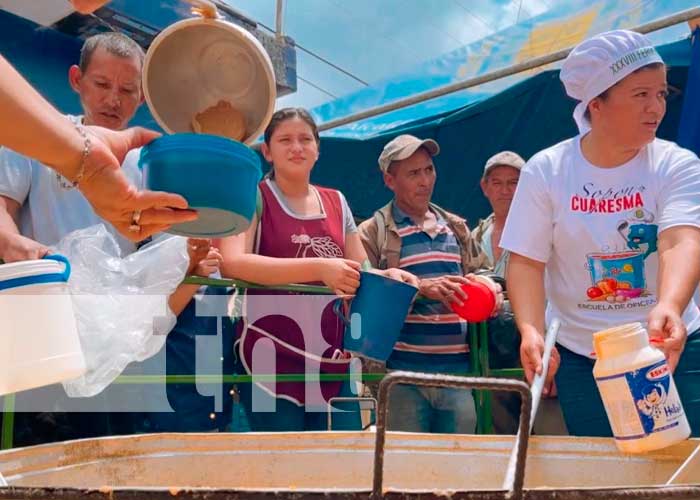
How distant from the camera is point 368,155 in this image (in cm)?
444

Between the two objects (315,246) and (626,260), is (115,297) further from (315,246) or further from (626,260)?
(626,260)

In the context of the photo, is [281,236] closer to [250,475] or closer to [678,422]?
[250,475]

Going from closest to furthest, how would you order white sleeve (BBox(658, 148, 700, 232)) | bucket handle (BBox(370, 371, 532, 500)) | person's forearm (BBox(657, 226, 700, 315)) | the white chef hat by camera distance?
bucket handle (BBox(370, 371, 532, 500))
person's forearm (BBox(657, 226, 700, 315))
white sleeve (BBox(658, 148, 700, 232))
the white chef hat

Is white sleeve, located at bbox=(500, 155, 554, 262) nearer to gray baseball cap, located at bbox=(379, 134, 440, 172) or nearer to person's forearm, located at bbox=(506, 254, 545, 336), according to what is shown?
person's forearm, located at bbox=(506, 254, 545, 336)

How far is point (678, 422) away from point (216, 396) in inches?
57.6

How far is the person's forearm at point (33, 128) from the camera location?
931 mm

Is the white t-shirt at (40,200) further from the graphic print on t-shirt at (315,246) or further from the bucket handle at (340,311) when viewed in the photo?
the bucket handle at (340,311)

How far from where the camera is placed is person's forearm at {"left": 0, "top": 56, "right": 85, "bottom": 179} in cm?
93

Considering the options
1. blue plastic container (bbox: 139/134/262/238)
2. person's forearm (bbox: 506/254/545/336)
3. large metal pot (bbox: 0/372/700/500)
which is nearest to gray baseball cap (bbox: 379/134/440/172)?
person's forearm (bbox: 506/254/545/336)

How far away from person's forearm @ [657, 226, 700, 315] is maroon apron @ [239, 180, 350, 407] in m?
1.03

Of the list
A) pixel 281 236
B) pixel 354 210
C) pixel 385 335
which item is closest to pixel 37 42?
pixel 354 210

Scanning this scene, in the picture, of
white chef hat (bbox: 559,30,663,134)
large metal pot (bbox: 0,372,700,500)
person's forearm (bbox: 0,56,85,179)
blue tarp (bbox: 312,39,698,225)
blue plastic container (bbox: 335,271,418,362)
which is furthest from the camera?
Result: blue tarp (bbox: 312,39,698,225)

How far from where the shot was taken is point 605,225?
162 centimetres

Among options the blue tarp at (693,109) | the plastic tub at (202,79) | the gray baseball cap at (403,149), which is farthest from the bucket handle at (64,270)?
the blue tarp at (693,109)
